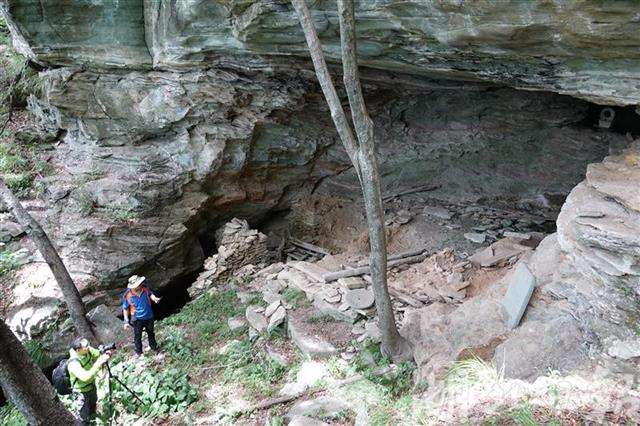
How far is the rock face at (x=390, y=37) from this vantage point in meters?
5.80

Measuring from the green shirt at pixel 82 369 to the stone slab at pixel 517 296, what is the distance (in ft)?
16.7

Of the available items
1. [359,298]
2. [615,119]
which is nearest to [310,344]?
[359,298]

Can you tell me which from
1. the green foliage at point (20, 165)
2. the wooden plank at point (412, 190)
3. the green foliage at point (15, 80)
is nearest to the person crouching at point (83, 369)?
the green foliage at point (20, 165)

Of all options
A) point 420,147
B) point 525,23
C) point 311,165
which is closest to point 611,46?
point 525,23

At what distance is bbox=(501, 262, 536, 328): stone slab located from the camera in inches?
236

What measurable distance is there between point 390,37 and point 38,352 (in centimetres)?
804

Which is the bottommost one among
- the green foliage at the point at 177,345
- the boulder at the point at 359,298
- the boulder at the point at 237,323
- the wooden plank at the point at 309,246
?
the wooden plank at the point at 309,246

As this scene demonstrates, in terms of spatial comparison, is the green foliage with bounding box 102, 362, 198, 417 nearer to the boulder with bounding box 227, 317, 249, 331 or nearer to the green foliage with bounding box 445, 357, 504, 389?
the boulder with bounding box 227, 317, 249, 331

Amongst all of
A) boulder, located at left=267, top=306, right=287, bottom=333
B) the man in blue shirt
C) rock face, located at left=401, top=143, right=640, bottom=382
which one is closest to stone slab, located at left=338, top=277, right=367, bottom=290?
boulder, located at left=267, top=306, right=287, bottom=333

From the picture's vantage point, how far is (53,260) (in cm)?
787

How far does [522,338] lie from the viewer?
573 cm

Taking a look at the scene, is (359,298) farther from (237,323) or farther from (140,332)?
(140,332)

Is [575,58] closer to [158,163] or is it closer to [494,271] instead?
[494,271]

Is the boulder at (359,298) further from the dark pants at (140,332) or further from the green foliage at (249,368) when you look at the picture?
the dark pants at (140,332)
